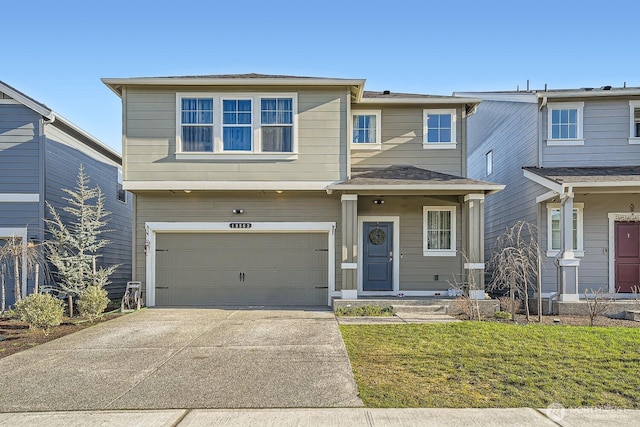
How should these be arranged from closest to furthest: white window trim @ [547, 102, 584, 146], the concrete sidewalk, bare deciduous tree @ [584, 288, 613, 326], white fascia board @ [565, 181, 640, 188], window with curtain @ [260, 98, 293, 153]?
the concrete sidewalk, bare deciduous tree @ [584, 288, 613, 326], white fascia board @ [565, 181, 640, 188], window with curtain @ [260, 98, 293, 153], white window trim @ [547, 102, 584, 146]

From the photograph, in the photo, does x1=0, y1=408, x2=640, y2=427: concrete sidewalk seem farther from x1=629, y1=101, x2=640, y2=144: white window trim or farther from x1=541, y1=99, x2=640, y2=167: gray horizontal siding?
x1=629, y1=101, x2=640, y2=144: white window trim

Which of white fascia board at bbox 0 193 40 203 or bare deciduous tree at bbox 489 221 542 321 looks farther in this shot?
white fascia board at bbox 0 193 40 203

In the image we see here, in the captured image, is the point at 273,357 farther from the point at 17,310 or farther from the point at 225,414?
the point at 17,310

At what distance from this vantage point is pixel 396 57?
12.7m

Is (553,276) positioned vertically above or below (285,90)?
below

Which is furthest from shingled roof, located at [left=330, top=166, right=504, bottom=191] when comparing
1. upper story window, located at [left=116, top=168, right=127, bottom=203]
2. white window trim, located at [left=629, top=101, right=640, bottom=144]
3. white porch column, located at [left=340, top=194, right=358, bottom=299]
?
upper story window, located at [left=116, top=168, right=127, bottom=203]

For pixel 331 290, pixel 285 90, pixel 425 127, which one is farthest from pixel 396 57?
pixel 331 290

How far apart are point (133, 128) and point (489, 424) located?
33.8 feet

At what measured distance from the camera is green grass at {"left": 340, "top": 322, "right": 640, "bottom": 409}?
510cm

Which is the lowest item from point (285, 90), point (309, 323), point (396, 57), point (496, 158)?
point (309, 323)

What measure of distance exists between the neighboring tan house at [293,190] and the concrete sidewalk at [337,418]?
21.0 ft

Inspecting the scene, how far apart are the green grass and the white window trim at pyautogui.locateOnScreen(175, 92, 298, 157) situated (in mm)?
4838

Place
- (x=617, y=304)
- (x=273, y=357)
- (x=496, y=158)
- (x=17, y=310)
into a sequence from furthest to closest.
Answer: (x=496, y=158), (x=617, y=304), (x=17, y=310), (x=273, y=357)

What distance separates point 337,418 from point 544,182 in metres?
9.02
